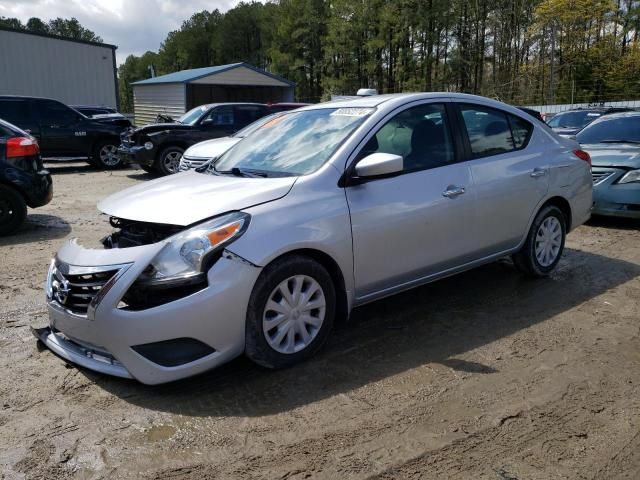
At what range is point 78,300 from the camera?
3.23 m

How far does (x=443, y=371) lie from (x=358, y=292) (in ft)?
2.47

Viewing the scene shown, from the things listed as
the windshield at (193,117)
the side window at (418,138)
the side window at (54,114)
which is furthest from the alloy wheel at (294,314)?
the side window at (54,114)

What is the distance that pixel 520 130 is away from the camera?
199 inches

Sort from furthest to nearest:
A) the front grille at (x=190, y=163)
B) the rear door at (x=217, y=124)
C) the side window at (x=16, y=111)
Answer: the side window at (x=16, y=111) → the rear door at (x=217, y=124) → the front grille at (x=190, y=163)

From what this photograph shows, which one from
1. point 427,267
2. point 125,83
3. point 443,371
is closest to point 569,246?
point 427,267

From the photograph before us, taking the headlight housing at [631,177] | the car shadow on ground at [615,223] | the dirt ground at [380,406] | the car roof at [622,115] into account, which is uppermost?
the car roof at [622,115]

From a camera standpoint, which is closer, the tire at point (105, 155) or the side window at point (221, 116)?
the side window at point (221, 116)

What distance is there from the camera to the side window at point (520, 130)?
4980mm

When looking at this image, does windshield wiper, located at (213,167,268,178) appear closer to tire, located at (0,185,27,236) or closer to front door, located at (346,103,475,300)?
front door, located at (346,103,475,300)

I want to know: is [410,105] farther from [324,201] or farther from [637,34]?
[637,34]

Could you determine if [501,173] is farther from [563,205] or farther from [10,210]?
[10,210]

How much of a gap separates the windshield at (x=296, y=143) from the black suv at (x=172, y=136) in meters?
8.31

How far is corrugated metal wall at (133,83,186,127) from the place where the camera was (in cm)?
3175

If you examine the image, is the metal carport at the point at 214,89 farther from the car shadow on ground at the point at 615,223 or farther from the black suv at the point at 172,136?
the car shadow on ground at the point at 615,223
